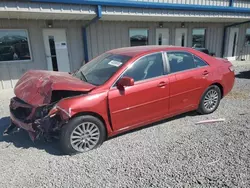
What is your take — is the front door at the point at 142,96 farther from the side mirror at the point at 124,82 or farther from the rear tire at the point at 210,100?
the rear tire at the point at 210,100

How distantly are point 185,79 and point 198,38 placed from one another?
9360mm

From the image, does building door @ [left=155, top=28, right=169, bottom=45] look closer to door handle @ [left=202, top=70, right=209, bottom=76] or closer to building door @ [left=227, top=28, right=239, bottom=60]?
building door @ [left=227, top=28, right=239, bottom=60]

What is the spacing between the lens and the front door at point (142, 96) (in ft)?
10.6

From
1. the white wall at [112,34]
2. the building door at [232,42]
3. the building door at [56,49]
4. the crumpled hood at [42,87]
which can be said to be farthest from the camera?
the building door at [232,42]

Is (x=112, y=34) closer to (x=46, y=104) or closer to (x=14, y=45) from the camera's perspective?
(x=14, y=45)

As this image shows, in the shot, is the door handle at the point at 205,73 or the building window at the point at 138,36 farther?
the building window at the point at 138,36

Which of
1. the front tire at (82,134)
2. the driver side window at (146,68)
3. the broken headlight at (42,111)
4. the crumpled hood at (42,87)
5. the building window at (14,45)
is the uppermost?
the building window at (14,45)

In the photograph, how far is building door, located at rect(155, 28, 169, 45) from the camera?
10.6m

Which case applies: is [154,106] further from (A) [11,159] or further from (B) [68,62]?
(B) [68,62]

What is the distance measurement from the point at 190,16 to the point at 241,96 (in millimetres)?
4933

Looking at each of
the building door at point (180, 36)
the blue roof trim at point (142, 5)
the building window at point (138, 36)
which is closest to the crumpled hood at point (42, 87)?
the blue roof trim at point (142, 5)

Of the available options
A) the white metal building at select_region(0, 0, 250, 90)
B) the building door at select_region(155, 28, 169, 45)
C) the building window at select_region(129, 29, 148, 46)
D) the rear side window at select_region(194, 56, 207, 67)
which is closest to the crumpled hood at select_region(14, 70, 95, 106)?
the rear side window at select_region(194, 56, 207, 67)

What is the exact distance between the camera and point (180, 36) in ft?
36.9

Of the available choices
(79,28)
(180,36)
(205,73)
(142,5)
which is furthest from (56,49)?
(180,36)
